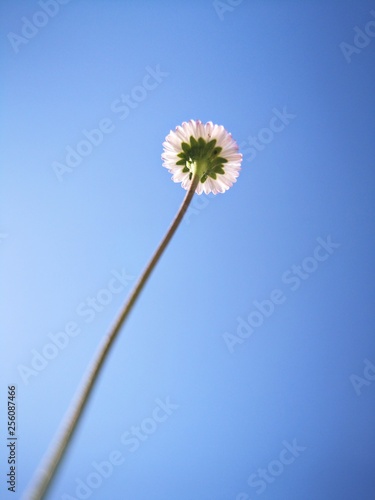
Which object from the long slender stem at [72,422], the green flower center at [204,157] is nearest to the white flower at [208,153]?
the green flower center at [204,157]

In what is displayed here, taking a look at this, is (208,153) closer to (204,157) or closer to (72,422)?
(204,157)

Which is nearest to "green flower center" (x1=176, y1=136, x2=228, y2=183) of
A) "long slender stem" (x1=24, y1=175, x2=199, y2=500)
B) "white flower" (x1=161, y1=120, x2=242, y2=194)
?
"white flower" (x1=161, y1=120, x2=242, y2=194)

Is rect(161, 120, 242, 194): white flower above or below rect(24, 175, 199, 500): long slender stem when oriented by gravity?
above

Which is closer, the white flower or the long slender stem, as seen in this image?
the long slender stem

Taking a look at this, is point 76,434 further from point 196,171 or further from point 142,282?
point 196,171

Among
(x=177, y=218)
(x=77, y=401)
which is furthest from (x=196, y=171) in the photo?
(x=77, y=401)

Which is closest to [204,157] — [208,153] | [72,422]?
[208,153]

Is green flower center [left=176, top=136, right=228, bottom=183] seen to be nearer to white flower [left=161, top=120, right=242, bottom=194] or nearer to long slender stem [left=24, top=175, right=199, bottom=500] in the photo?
white flower [left=161, top=120, right=242, bottom=194]

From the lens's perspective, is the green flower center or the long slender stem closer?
the long slender stem
